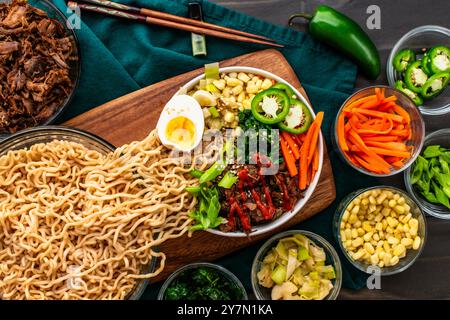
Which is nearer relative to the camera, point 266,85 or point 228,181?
point 228,181

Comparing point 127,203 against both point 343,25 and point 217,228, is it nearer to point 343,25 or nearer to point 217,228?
point 217,228

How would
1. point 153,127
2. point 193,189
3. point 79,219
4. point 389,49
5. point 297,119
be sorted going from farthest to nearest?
1. point 389,49
2. point 153,127
3. point 297,119
4. point 193,189
5. point 79,219

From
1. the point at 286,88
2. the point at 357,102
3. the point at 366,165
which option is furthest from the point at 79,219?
the point at 357,102

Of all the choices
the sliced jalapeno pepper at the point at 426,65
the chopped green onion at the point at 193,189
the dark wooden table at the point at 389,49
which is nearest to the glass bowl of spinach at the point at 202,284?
the chopped green onion at the point at 193,189

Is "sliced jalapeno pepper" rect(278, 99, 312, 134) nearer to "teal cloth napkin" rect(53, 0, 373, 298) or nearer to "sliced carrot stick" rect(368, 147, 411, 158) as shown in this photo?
"teal cloth napkin" rect(53, 0, 373, 298)

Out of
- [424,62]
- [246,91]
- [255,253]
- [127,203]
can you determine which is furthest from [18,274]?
[424,62]

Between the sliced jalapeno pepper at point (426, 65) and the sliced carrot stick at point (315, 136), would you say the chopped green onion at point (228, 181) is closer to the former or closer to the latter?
the sliced carrot stick at point (315, 136)

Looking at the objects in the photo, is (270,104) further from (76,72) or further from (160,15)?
(76,72)
